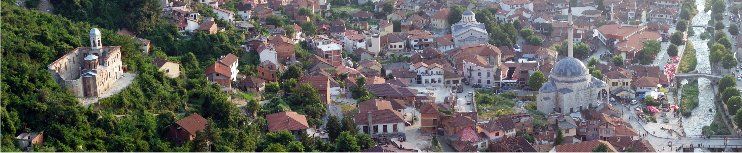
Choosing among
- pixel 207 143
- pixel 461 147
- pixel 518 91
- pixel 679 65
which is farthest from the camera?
pixel 679 65

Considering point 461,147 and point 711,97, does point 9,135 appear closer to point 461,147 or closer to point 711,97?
point 461,147

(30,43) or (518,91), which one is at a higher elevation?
(30,43)

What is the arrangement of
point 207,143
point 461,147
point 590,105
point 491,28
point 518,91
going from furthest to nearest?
1. point 491,28
2. point 518,91
3. point 590,105
4. point 461,147
5. point 207,143

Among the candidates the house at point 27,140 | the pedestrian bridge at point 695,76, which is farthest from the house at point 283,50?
the pedestrian bridge at point 695,76

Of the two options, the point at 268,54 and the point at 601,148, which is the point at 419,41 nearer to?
the point at 268,54

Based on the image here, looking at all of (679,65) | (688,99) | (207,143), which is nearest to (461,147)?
(207,143)

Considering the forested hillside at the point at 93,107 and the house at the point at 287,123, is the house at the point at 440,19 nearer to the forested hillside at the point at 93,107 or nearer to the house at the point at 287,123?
the forested hillside at the point at 93,107

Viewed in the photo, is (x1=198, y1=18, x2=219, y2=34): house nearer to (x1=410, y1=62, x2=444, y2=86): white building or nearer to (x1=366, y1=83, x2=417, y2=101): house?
(x1=366, y1=83, x2=417, y2=101): house

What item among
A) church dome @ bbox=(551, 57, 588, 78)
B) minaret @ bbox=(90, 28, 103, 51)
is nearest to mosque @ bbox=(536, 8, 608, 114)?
church dome @ bbox=(551, 57, 588, 78)
